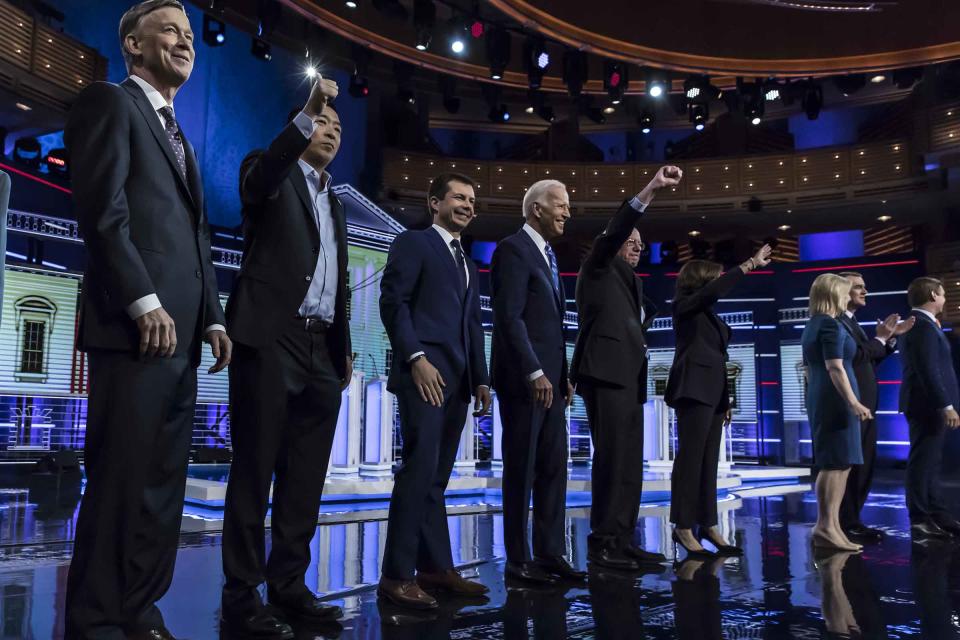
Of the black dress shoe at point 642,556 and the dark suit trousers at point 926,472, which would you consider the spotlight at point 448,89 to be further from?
the black dress shoe at point 642,556

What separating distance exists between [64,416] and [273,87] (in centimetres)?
845

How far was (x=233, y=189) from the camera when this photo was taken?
14633mm

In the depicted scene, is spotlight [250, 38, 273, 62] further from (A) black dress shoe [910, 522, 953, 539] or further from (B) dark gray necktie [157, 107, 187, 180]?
(A) black dress shoe [910, 522, 953, 539]

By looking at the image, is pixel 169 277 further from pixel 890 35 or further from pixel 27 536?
pixel 890 35

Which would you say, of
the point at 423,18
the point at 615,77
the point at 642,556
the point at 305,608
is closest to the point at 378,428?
the point at 642,556

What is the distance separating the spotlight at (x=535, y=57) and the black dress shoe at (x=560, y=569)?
10.2 meters

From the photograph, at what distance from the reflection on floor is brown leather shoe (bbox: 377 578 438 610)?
38 mm

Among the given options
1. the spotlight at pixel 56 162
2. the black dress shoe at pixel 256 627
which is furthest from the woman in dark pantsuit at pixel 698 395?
the spotlight at pixel 56 162

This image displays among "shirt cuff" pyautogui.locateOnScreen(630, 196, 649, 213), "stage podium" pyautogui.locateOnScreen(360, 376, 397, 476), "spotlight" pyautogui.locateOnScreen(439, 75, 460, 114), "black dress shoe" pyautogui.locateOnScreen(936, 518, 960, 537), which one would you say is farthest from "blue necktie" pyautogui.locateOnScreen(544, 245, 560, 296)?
"spotlight" pyautogui.locateOnScreen(439, 75, 460, 114)

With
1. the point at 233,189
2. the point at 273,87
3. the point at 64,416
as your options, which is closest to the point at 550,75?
the point at 273,87

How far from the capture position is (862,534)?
4.13 meters

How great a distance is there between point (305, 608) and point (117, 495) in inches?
29.5

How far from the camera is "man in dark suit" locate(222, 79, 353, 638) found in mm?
2037

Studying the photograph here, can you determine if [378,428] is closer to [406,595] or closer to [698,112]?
[406,595]
